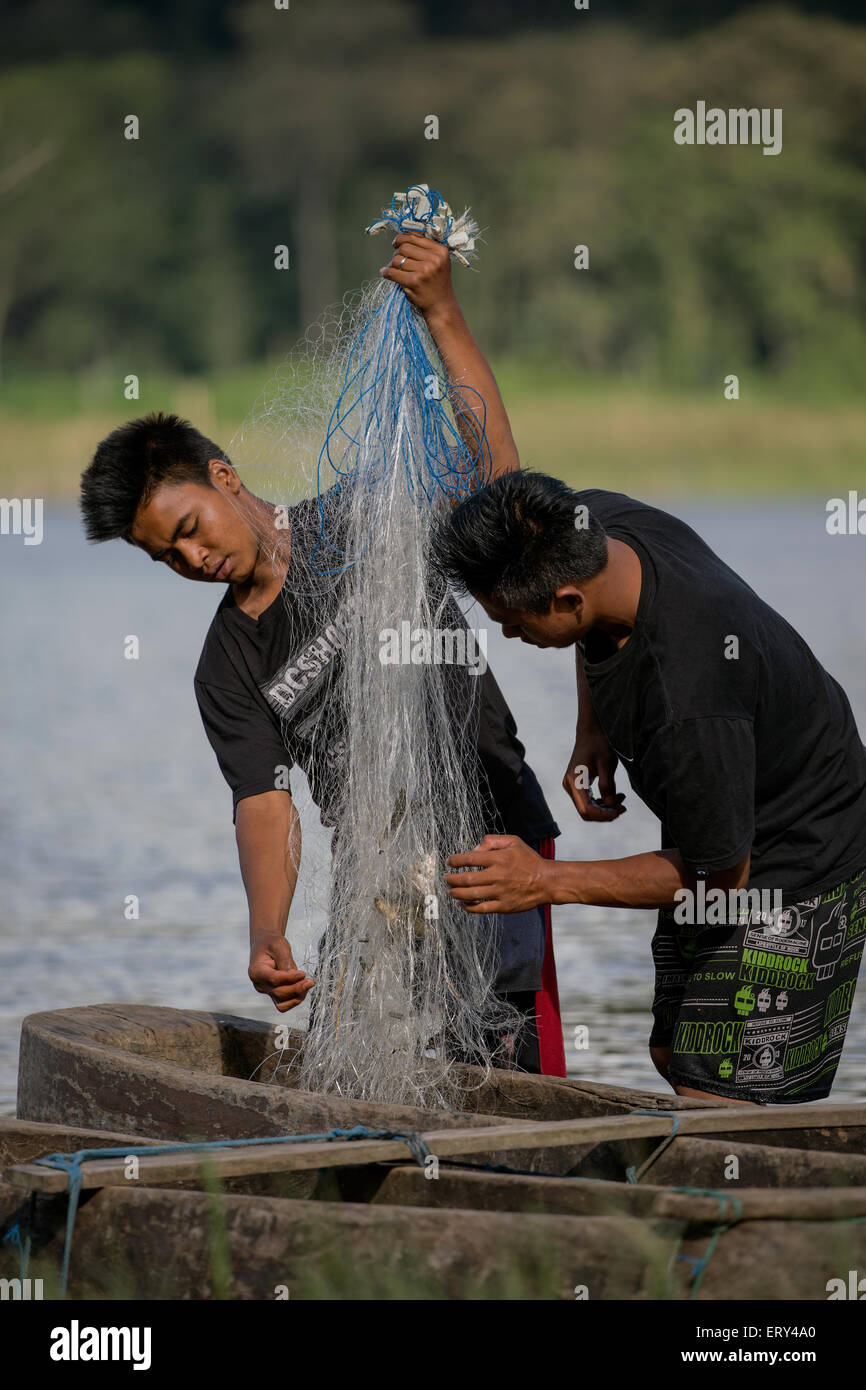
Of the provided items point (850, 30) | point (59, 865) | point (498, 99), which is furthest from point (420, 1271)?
point (850, 30)

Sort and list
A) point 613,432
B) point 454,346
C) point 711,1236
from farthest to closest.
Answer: point 613,432
point 454,346
point 711,1236

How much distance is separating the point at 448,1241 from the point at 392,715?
4.50ft

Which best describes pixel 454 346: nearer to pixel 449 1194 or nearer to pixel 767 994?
pixel 767 994

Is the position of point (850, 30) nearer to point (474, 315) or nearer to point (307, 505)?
point (474, 315)

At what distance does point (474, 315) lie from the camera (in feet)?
114

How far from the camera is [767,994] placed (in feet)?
12.4

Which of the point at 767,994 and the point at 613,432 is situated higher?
the point at 613,432

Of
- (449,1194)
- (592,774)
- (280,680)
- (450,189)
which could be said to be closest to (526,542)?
(280,680)

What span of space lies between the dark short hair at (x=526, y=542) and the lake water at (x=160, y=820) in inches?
50.0

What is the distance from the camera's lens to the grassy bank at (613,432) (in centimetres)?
2609

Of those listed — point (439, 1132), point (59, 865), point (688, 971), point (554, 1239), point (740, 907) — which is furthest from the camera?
point (59, 865)

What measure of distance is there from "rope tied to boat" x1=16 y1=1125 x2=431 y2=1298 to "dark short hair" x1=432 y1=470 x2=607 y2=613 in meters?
1.01

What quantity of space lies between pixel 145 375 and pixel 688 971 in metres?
32.0

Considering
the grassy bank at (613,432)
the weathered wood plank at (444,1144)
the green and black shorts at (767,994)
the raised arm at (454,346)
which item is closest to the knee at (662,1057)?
the green and black shorts at (767,994)
